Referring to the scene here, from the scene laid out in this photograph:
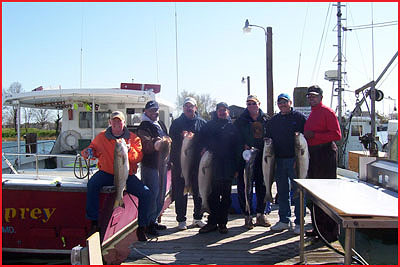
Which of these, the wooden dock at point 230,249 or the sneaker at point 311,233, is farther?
the sneaker at point 311,233

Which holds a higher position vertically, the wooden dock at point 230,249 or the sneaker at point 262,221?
the sneaker at point 262,221

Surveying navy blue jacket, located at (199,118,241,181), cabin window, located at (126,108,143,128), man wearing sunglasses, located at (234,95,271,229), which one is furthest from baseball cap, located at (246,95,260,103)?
cabin window, located at (126,108,143,128)

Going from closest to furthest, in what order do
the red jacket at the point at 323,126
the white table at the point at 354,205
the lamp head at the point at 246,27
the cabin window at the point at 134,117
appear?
the white table at the point at 354,205, the red jacket at the point at 323,126, the cabin window at the point at 134,117, the lamp head at the point at 246,27

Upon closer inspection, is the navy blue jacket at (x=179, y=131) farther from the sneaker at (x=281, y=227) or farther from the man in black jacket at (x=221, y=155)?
the sneaker at (x=281, y=227)

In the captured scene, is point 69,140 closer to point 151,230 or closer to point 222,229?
point 151,230

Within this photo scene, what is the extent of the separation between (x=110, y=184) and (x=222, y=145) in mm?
1579

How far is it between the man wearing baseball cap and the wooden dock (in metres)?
0.37

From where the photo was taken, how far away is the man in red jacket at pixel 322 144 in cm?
423

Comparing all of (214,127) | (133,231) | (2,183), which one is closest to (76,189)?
(2,183)

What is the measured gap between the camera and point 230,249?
414cm

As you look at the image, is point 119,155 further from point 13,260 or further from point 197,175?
point 13,260

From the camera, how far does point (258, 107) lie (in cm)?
474

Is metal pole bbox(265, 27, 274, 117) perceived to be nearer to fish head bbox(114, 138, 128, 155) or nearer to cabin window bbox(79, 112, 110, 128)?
cabin window bbox(79, 112, 110, 128)

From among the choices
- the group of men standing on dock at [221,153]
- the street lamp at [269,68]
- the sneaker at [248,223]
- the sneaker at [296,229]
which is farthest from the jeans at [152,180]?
the street lamp at [269,68]
